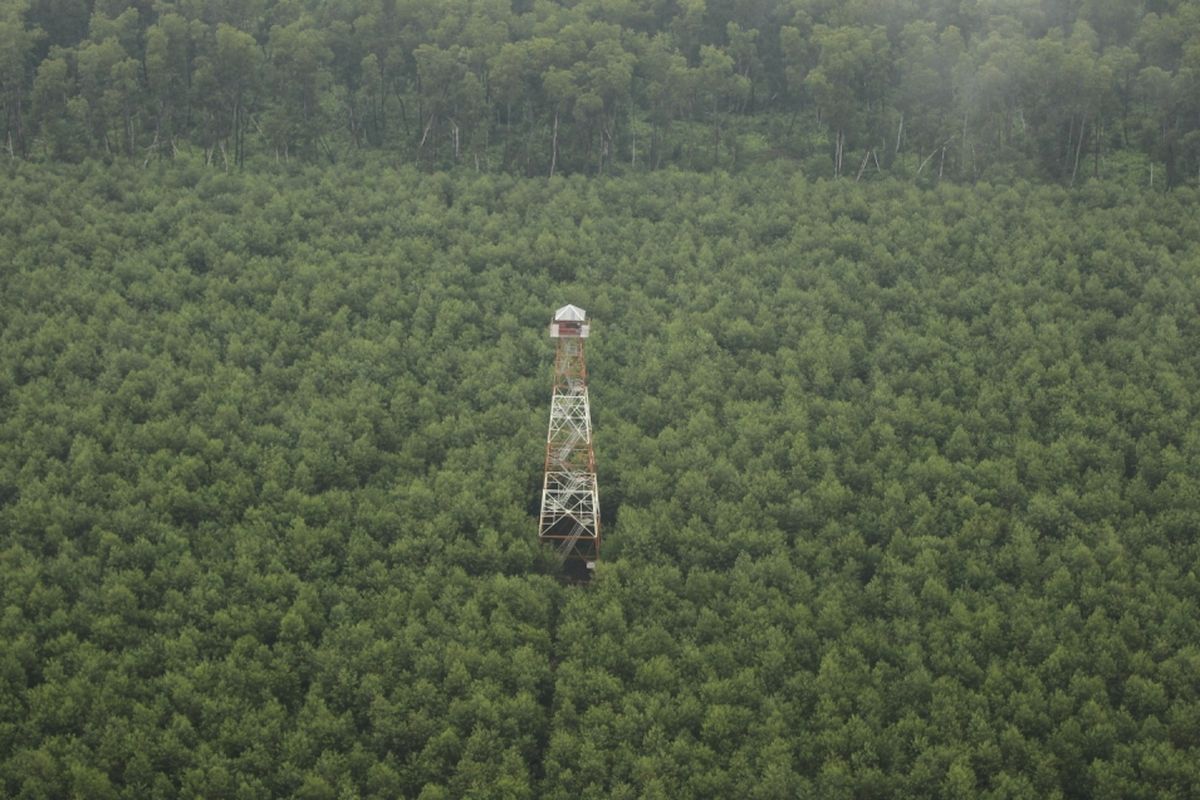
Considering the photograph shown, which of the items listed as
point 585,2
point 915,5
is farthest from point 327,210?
point 915,5

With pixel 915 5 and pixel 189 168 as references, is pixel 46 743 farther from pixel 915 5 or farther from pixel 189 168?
pixel 915 5

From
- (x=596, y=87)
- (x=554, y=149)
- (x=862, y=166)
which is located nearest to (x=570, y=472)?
(x=554, y=149)

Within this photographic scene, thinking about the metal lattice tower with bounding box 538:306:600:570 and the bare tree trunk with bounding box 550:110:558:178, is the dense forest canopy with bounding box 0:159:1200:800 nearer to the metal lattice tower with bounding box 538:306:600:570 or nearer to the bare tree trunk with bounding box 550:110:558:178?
the metal lattice tower with bounding box 538:306:600:570

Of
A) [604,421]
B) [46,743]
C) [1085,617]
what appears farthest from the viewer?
[604,421]

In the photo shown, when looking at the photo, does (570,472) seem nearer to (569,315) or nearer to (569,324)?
(569,324)

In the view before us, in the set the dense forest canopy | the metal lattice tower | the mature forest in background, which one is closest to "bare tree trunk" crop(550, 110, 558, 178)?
the mature forest in background

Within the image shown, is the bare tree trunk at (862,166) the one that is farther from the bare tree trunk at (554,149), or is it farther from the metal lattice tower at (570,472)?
the metal lattice tower at (570,472)
